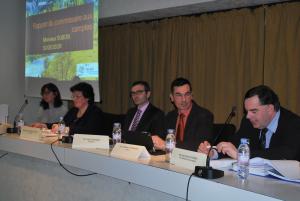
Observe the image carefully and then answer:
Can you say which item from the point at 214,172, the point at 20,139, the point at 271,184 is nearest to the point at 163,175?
the point at 214,172

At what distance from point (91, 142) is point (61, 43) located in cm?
262

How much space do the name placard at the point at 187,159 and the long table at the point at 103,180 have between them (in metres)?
0.04

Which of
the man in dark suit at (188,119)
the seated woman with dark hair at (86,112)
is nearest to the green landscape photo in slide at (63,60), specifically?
the seated woman with dark hair at (86,112)

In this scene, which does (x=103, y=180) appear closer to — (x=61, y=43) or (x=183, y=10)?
(x=183, y=10)

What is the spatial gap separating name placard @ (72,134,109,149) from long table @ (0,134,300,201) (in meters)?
0.07

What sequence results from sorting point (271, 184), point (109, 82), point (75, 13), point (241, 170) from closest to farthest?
point (271, 184), point (241, 170), point (75, 13), point (109, 82)

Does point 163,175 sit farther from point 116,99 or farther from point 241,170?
point 116,99

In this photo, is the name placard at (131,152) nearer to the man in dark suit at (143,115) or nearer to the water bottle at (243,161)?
the water bottle at (243,161)

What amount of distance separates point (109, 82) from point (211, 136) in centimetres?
276

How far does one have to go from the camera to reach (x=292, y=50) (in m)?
3.47

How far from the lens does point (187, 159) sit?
6.02ft

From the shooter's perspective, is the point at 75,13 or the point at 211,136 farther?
the point at 75,13

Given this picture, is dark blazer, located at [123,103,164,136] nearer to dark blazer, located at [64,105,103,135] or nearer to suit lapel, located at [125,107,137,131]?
suit lapel, located at [125,107,137,131]

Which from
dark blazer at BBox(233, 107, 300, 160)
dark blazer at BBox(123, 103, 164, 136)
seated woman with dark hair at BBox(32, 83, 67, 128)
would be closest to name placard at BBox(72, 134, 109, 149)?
dark blazer at BBox(123, 103, 164, 136)
